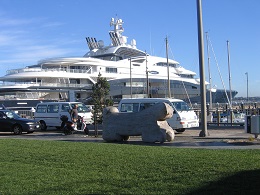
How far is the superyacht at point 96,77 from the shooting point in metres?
54.4

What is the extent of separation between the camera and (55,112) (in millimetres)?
26250

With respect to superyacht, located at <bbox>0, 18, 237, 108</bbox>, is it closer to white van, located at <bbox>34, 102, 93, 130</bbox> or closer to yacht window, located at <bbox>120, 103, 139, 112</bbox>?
white van, located at <bbox>34, 102, 93, 130</bbox>

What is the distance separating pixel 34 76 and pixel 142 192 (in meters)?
52.2

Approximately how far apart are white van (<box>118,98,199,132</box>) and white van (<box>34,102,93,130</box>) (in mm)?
4406

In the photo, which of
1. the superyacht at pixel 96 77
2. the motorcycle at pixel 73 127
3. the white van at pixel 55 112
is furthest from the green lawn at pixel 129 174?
the superyacht at pixel 96 77

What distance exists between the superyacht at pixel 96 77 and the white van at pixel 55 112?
72.6 ft

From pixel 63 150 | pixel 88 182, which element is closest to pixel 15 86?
pixel 63 150

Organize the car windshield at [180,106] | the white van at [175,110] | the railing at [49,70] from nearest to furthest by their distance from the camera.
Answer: the white van at [175,110] < the car windshield at [180,106] < the railing at [49,70]

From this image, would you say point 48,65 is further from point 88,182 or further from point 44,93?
point 88,182

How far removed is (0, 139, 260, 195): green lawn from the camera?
6.79 m

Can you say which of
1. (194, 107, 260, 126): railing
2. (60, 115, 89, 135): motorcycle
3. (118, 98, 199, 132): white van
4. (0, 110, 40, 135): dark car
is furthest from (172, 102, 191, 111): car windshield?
(0, 110, 40, 135): dark car

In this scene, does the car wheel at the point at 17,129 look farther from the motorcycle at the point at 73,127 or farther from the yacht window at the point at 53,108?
the yacht window at the point at 53,108

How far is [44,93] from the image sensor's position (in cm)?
5666

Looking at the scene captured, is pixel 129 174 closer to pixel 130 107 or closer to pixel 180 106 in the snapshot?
pixel 180 106
